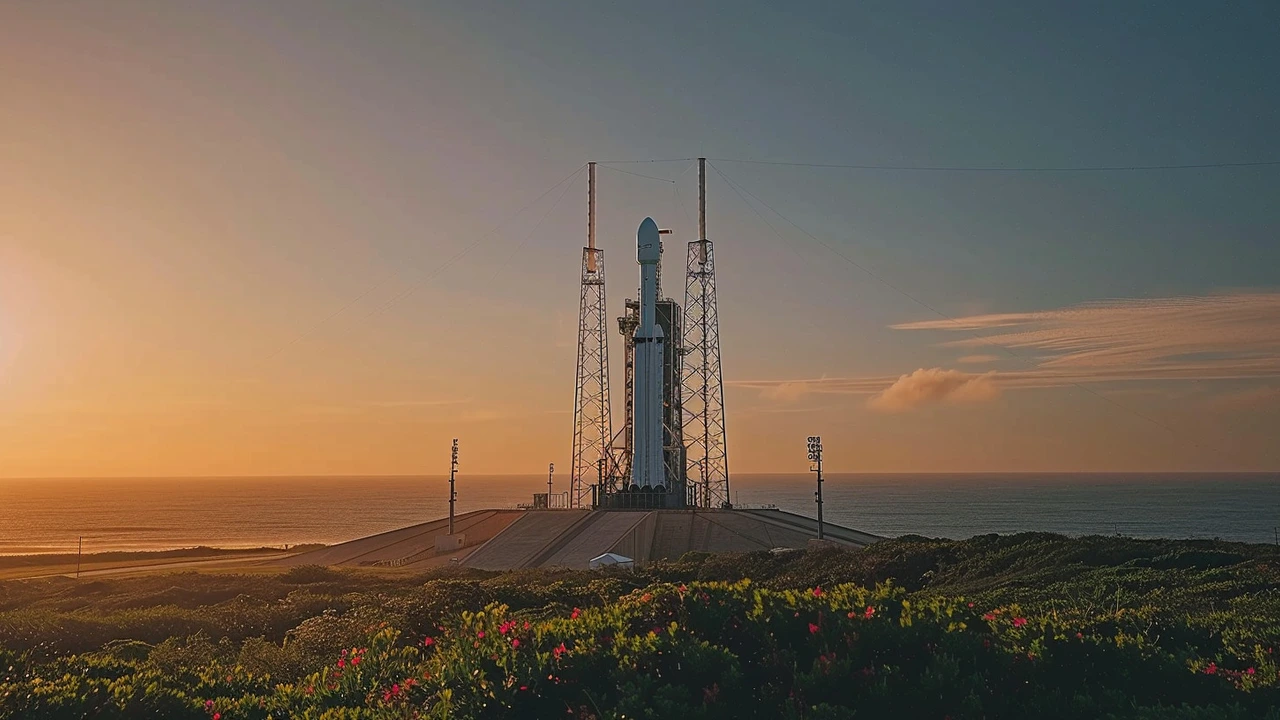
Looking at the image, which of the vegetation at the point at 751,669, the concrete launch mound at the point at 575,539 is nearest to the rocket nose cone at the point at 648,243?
the concrete launch mound at the point at 575,539

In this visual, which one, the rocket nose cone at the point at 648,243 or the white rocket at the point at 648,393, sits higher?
the rocket nose cone at the point at 648,243

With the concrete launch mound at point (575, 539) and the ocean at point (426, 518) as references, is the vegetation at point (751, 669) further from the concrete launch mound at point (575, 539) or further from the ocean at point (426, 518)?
the ocean at point (426, 518)

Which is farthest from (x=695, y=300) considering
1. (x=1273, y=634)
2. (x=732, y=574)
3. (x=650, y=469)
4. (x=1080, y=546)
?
(x=1273, y=634)

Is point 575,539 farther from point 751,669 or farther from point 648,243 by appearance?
point 751,669

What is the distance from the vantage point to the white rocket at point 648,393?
5988 cm

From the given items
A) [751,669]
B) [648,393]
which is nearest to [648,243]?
[648,393]

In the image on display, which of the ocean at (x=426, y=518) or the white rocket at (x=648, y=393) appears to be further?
the ocean at (x=426, y=518)

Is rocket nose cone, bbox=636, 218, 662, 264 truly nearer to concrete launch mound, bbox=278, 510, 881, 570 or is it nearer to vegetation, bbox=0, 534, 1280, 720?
concrete launch mound, bbox=278, 510, 881, 570

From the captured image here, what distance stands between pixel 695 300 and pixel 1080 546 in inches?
1503

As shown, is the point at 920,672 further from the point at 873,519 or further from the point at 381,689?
the point at 873,519

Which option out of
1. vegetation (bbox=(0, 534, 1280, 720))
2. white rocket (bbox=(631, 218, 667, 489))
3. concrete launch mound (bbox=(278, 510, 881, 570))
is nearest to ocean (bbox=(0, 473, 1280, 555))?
concrete launch mound (bbox=(278, 510, 881, 570))

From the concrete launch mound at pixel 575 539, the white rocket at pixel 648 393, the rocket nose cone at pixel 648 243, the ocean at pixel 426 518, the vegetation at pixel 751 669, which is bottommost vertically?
the ocean at pixel 426 518

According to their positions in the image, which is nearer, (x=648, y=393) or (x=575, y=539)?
(x=575, y=539)

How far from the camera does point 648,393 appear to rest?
60188mm
